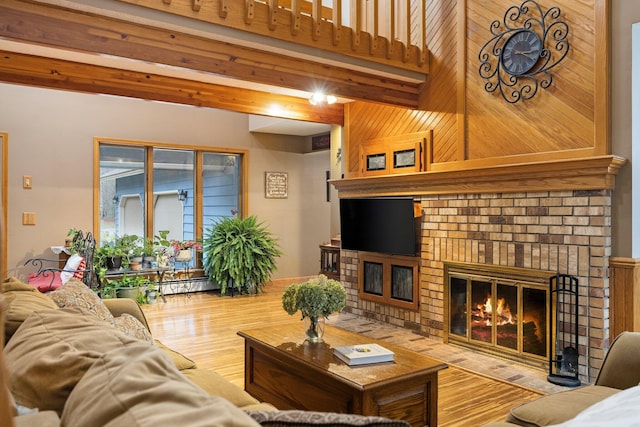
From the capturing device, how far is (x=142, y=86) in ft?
15.4

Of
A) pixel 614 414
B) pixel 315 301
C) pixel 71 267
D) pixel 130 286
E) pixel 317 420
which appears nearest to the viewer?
pixel 317 420

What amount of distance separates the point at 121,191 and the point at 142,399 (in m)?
7.05

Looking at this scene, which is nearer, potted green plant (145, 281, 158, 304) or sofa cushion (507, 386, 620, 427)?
sofa cushion (507, 386, 620, 427)

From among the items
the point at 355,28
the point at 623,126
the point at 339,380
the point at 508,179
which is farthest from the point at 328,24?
the point at 339,380

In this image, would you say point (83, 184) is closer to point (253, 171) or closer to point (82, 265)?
point (82, 265)

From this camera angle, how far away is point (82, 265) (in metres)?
5.51

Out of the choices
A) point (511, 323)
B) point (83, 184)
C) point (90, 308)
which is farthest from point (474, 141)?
point (83, 184)

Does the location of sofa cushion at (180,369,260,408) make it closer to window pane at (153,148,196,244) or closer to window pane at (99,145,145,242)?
window pane at (99,145,145,242)

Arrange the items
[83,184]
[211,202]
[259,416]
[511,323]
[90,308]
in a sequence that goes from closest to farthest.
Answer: [259,416]
[90,308]
[511,323]
[83,184]
[211,202]

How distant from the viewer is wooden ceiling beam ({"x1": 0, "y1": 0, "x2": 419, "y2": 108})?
3.15 meters

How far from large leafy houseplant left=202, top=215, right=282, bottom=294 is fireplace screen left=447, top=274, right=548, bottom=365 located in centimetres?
357

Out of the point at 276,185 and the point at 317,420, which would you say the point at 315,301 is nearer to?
the point at 317,420

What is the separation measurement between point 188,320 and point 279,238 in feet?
10.2

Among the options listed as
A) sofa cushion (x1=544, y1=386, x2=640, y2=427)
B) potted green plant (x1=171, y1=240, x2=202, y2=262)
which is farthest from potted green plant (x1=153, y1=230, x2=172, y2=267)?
sofa cushion (x1=544, y1=386, x2=640, y2=427)
